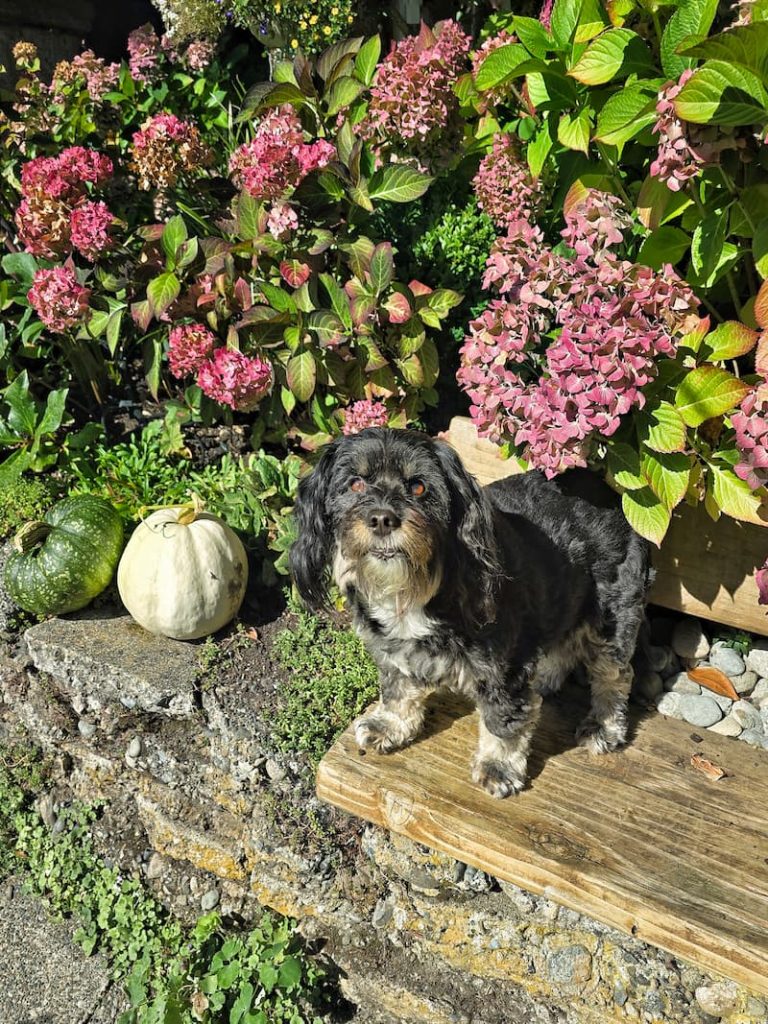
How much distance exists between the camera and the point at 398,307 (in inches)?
147

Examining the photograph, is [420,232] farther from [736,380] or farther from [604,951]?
[604,951]

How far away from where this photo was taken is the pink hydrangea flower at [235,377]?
379 cm

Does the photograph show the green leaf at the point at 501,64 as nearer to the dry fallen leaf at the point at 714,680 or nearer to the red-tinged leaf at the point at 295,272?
the red-tinged leaf at the point at 295,272

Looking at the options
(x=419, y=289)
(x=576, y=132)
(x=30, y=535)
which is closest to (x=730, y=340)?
(x=576, y=132)

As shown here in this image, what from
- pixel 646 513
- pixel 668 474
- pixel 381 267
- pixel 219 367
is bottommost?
pixel 646 513

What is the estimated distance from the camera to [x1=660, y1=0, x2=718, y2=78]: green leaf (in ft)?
8.20

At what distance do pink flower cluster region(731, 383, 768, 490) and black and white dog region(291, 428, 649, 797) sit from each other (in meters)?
0.71

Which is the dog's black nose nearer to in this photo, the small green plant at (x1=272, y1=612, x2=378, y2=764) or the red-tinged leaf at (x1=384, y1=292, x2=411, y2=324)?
the small green plant at (x1=272, y1=612, x2=378, y2=764)

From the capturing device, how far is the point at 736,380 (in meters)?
2.70

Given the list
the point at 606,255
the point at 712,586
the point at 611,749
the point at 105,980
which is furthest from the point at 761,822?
the point at 105,980

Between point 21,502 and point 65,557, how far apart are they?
0.82 m

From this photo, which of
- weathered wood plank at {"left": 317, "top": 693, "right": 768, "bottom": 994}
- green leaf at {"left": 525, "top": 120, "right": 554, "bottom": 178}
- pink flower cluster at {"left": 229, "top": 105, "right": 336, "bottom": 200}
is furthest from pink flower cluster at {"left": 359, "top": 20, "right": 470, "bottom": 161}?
weathered wood plank at {"left": 317, "top": 693, "right": 768, "bottom": 994}

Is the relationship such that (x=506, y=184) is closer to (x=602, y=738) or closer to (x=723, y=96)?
(x=723, y=96)

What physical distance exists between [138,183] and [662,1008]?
4666 millimetres
